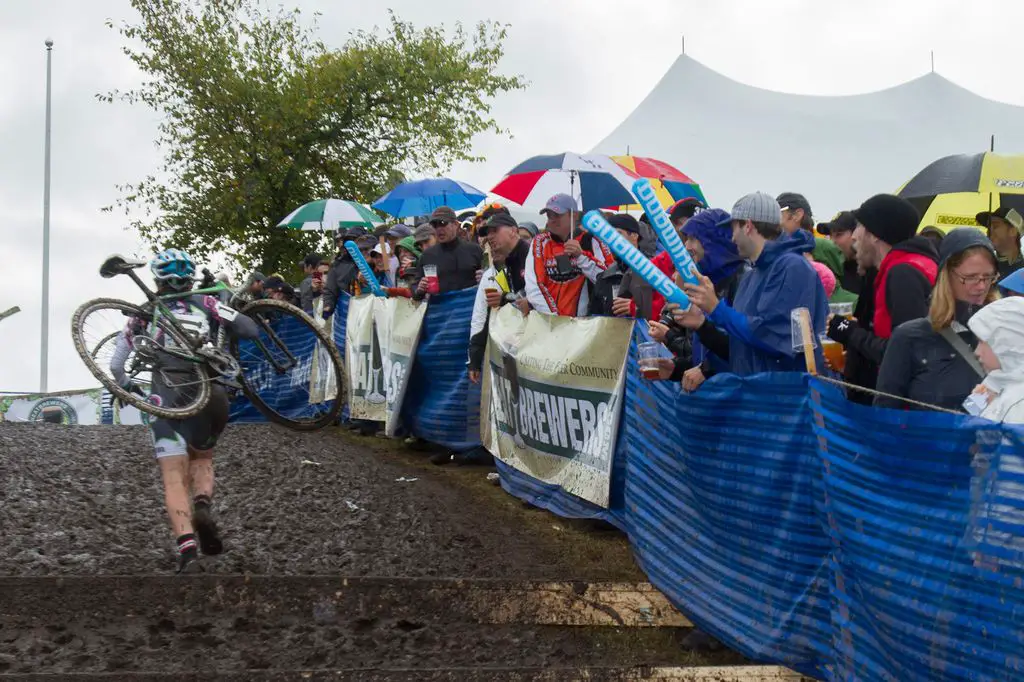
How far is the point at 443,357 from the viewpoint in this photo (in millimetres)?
11742

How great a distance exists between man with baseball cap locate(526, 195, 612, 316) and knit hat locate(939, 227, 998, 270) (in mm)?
4081

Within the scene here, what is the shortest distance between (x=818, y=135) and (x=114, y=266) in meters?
12.8

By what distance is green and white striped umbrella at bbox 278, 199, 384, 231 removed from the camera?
18056 mm

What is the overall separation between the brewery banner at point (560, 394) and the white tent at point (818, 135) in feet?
27.8

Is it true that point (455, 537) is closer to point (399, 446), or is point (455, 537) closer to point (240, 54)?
point (399, 446)

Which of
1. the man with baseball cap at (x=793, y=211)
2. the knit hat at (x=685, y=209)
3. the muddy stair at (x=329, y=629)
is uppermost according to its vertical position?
the knit hat at (x=685, y=209)

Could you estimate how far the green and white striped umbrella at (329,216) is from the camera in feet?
59.2

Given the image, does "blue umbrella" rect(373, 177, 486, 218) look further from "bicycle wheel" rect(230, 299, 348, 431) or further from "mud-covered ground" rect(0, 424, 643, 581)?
"bicycle wheel" rect(230, 299, 348, 431)

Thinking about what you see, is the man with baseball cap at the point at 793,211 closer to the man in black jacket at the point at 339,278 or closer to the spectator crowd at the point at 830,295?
the spectator crowd at the point at 830,295

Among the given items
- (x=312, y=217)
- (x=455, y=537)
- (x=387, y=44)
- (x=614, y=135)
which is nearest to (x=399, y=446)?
(x=455, y=537)

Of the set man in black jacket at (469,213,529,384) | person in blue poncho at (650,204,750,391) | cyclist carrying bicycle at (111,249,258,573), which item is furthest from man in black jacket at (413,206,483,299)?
person in blue poncho at (650,204,750,391)

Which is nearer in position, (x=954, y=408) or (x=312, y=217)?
(x=954, y=408)

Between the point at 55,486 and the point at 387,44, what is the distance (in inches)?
1091

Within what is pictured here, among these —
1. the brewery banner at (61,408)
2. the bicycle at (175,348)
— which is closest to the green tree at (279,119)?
the brewery banner at (61,408)
